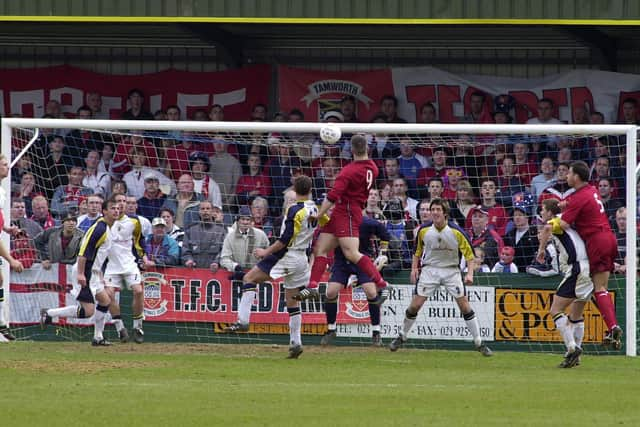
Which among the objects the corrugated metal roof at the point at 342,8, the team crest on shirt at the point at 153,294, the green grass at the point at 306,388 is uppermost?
the corrugated metal roof at the point at 342,8

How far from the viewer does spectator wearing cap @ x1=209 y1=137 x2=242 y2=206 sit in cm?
1720

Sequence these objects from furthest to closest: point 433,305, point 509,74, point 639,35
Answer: point 509,74, point 639,35, point 433,305

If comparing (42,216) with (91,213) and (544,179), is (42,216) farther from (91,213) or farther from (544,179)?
(544,179)

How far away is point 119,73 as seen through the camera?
22.6m

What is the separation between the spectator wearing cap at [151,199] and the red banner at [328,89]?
4640 millimetres

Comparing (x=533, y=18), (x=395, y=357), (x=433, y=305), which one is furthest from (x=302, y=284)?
(x=533, y=18)

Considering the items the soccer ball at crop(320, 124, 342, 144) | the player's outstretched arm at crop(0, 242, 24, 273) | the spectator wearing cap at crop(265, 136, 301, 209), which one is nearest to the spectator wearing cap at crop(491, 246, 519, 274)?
the soccer ball at crop(320, 124, 342, 144)

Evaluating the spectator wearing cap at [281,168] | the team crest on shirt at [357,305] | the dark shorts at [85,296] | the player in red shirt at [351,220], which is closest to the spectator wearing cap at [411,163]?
the spectator wearing cap at [281,168]

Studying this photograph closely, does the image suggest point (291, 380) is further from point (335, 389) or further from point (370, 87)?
point (370, 87)

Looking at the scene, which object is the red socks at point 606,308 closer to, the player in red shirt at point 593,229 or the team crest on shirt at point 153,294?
the player in red shirt at point 593,229

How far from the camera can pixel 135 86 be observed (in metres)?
22.0

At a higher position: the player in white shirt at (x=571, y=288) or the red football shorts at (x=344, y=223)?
the red football shorts at (x=344, y=223)

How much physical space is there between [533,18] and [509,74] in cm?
509

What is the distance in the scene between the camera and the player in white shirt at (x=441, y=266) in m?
14.2
